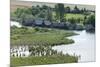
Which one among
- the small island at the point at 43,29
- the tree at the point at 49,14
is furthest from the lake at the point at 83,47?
the tree at the point at 49,14

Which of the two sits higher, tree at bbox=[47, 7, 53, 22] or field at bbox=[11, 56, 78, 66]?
tree at bbox=[47, 7, 53, 22]

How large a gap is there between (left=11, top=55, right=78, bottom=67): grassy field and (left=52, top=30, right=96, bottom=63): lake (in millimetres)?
63

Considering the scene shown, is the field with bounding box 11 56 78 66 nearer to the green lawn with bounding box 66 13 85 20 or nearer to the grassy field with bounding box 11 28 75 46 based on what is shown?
the grassy field with bounding box 11 28 75 46

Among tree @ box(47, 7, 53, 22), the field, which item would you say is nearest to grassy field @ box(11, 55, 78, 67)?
the field

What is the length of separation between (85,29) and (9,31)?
0.81 metres

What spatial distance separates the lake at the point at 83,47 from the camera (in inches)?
76.7

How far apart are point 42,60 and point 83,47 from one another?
0.48 metres

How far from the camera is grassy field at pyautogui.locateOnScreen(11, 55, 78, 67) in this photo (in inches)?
69.9

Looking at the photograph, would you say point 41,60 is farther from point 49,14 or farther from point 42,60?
point 49,14

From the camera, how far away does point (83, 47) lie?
6.57 feet

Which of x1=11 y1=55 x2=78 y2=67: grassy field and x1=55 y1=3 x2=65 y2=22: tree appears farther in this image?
x1=55 y1=3 x2=65 y2=22: tree

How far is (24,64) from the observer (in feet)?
5.90
